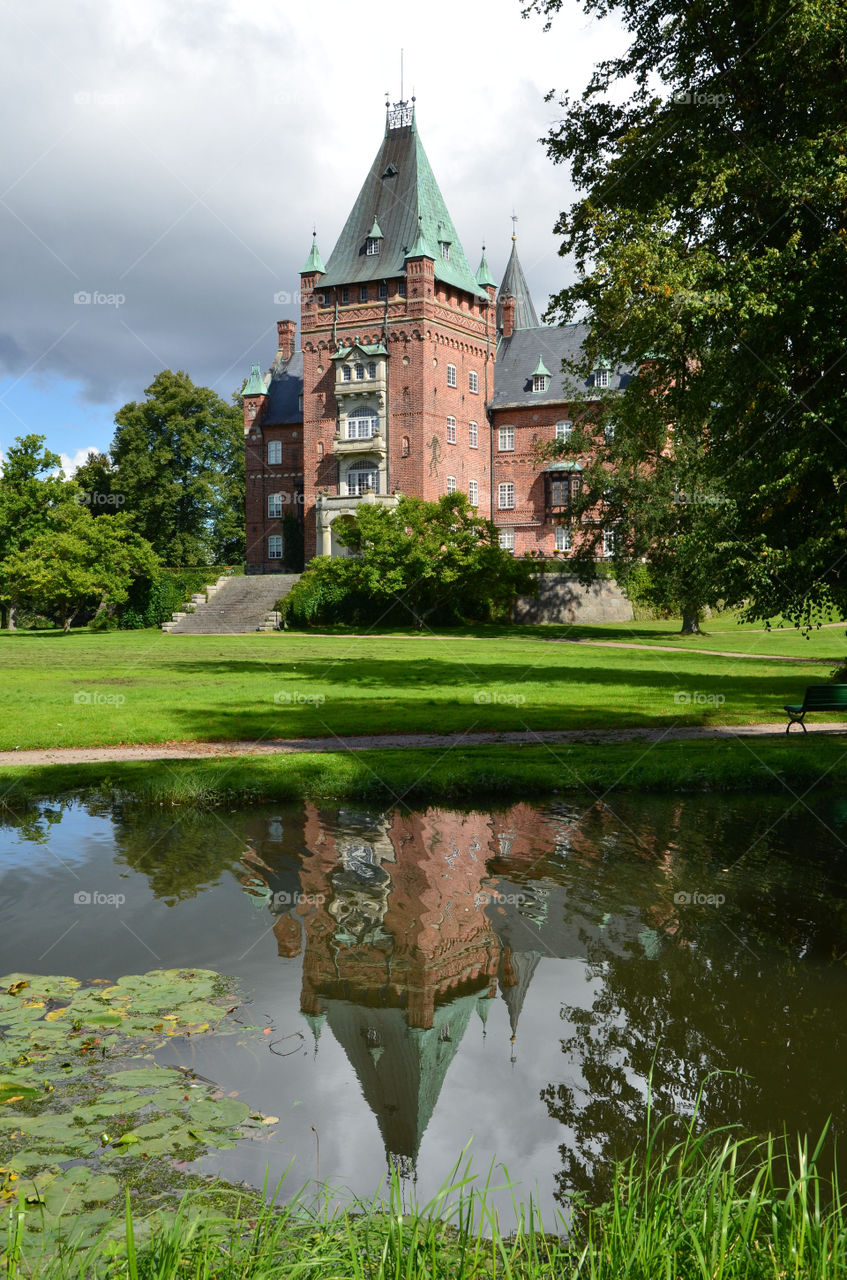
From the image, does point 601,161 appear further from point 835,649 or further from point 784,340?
point 835,649

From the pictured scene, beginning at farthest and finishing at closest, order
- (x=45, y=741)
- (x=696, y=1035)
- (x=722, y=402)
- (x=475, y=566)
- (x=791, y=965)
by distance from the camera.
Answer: (x=475, y=566) → (x=722, y=402) → (x=45, y=741) → (x=791, y=965) → (x=696, y=1035)

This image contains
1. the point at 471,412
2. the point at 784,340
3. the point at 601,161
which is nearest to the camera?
the point at 784,340

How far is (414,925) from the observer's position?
7.30 metres

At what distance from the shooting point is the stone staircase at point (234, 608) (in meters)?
51.4

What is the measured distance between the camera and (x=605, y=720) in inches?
656

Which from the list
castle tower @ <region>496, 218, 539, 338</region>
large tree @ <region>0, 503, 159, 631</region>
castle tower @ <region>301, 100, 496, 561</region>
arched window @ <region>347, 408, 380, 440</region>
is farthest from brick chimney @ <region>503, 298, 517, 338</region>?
large tree @ <region>0, 503, 159, 631</region>

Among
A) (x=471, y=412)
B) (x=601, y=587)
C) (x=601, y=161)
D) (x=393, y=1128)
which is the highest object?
(x=471, y=412)

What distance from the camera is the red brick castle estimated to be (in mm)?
61031

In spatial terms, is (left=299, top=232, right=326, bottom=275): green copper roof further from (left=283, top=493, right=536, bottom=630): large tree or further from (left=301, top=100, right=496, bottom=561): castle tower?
(left=283, top=493, right=536, bottom=630): large tree

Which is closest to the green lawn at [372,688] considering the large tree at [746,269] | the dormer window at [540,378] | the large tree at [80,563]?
the large tree at [746,269]

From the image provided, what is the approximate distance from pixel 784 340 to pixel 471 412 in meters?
51.3

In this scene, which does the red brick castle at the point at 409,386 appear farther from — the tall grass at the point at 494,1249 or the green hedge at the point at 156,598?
the tall grass at the point at 494,1249

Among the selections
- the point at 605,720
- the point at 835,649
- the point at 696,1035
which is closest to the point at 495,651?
the point at 835,649

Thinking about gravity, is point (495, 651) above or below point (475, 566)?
below
